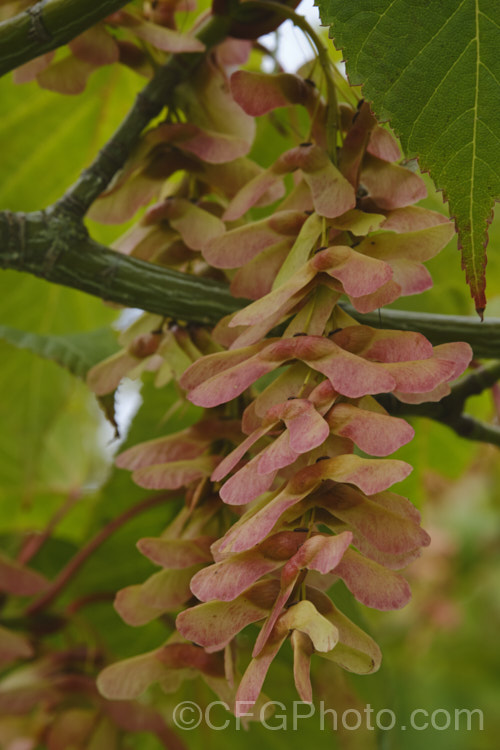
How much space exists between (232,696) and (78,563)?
32 cm

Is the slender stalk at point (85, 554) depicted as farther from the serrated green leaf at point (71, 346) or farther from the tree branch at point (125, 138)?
the tree branch at point (125, 138)

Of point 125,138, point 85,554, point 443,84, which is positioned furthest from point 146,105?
point 85,554

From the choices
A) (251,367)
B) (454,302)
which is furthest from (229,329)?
(454,302)

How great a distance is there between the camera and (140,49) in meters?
0.43

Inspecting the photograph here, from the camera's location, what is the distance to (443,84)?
0.92ft

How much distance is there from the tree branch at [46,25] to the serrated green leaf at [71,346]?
0.23 m

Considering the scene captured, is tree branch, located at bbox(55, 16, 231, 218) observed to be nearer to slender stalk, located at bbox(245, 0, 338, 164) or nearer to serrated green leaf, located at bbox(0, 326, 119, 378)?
slender stalk, located at bbox(245, 0, 338, 164)

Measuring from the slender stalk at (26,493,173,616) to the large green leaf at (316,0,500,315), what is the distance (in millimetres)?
358

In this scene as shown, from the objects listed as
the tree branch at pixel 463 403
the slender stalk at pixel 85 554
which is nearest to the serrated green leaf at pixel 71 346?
the slender stalk at pixel 85 554

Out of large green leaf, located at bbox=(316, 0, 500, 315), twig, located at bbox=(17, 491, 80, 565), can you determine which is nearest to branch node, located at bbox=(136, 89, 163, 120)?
large green leaf, located at bbox=(316, 0, 500, 315)

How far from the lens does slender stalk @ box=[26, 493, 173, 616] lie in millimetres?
585

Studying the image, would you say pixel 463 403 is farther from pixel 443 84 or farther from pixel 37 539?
pixel 37 539

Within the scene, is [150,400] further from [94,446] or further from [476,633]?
[476,633]

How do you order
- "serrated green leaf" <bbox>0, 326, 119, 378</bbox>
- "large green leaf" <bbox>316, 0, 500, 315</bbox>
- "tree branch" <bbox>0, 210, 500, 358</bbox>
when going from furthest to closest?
"serrated green leaf" <bbox>0, 326, 119, 378</bbox> < "tree branch" <bbox>0, 210, 500, 358</bbox> < "large green leaf" <bbox>316, 0, 500, 315</bbox>
